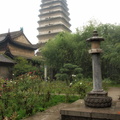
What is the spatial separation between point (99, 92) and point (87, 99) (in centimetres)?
43

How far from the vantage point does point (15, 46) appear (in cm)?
2214

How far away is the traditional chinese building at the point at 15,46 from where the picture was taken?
19.9 m

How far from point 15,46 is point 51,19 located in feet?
51.4

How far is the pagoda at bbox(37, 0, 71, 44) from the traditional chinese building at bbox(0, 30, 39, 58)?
9.33 meters

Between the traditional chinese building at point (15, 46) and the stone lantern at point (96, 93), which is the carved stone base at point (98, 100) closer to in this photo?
the stone lantern at point (96, 93)

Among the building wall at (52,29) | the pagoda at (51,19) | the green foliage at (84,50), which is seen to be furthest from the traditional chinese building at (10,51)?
the building wall at (52,29)

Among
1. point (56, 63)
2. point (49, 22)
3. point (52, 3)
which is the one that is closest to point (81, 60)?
point (56, 63)

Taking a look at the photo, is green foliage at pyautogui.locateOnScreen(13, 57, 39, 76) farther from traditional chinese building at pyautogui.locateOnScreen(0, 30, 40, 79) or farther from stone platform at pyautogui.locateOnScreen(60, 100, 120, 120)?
stone platform at pyautogui.locateOnScreen(60, 100, 120, 120)

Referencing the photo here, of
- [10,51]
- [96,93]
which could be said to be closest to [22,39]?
[10,51]

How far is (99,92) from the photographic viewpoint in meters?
4.71

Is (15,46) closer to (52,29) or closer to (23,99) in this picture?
(52,29)

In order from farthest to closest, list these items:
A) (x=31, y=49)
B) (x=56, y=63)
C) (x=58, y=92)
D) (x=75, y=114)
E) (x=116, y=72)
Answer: (x=31, y=49) < (x=56, y=63) < (x=116, y=72) < (x=58, y=92) < (x=75, y=114)

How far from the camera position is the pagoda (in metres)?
34.3

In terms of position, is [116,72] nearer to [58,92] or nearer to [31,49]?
[58,92]
